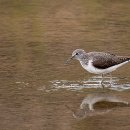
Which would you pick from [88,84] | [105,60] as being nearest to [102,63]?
[105,60]

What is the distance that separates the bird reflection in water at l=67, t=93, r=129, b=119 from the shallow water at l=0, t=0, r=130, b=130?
0.39ft

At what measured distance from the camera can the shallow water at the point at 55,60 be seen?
1245cm

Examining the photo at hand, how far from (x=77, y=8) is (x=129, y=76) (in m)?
7.54

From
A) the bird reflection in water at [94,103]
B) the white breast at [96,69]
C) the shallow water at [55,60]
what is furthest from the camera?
the white breast at [96,69]

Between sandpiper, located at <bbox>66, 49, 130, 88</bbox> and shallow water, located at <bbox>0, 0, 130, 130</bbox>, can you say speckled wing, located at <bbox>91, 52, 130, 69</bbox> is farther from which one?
shallow water, located at <bbox>0, 0, 130, 130</bbox>

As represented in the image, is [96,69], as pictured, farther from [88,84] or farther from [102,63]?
[88,84]

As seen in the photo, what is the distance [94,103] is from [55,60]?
3.26 m

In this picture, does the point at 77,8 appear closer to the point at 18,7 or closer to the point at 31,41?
the point at 18,7

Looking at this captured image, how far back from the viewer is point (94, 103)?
1339 cm

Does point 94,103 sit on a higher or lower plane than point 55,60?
lower

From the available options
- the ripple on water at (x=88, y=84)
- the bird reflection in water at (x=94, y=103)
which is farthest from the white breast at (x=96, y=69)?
the bird reflection in water at (x=94, y=103)

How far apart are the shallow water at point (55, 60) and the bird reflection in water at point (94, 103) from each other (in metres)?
0.12

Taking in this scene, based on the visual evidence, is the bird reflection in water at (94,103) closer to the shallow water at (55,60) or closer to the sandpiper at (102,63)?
the shallow water at (55,60)

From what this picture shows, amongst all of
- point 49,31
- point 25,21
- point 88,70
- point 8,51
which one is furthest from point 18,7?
point 88,70
